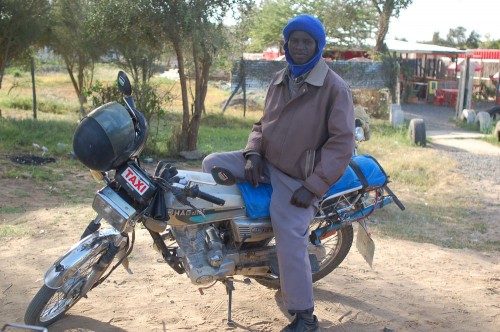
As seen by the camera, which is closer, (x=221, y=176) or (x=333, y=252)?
(x=221, y=176)

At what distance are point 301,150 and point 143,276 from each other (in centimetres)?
169

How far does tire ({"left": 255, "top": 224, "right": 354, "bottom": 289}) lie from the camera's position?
4215 mm

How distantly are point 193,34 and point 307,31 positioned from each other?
20.2ft

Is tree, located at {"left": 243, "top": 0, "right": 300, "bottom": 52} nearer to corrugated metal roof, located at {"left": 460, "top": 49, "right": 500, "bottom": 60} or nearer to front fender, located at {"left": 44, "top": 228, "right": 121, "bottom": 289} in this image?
corrugated metal roof, located at {"left": 460, "top": 49, "right": 500, "bottom": 60}

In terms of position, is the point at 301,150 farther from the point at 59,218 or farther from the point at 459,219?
the point at 459,219

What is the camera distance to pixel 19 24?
12.4 metres

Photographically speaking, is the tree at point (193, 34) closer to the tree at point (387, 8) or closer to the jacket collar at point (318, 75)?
A: the jacket collar at point (318, 75)

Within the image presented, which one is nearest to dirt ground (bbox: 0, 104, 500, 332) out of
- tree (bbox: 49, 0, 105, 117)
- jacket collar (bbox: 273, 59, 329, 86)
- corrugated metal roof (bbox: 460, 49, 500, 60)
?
jacket collar (bbox: 273, 59, 329, 86)

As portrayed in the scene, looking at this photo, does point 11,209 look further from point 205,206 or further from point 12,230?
point 205,206

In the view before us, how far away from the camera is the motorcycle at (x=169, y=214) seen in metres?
3.14

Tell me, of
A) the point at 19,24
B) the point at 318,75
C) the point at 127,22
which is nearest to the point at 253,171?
the point at 318,75

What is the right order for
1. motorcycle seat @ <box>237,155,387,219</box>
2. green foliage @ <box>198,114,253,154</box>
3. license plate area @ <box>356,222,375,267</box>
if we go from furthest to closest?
green foliage @ <box>198,114,253,154</box>
license plate area @ <box>356,222,375,267</box>
motorcycle seat @ <box>237,155,387,219</box>

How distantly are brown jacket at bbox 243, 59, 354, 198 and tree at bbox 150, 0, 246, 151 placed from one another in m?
6.00

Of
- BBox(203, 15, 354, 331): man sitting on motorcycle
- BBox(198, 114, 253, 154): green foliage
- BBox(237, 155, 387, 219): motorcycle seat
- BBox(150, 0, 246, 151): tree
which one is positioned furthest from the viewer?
BBox(198, 114, 253, 154): green foliage
